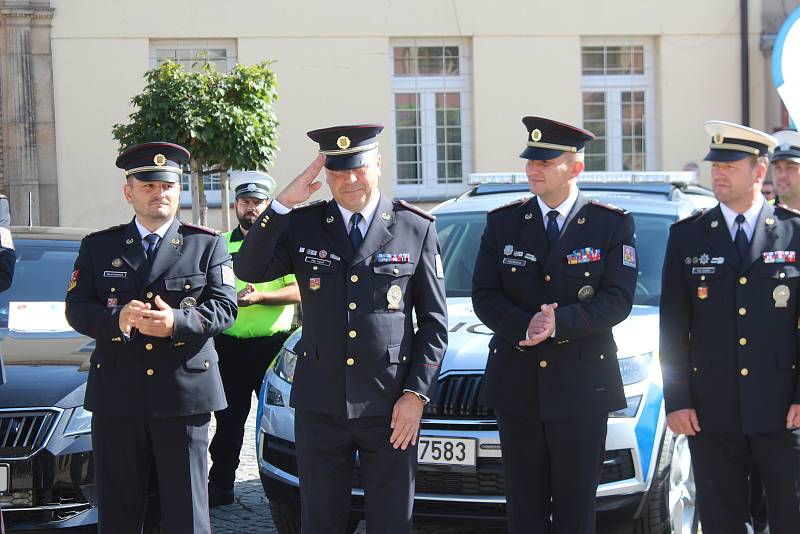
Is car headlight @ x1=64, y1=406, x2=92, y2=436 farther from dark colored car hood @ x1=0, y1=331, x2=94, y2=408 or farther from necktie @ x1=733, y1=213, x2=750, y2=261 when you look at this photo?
necktie @ x1=733, y1=213, x2=750, y2=261

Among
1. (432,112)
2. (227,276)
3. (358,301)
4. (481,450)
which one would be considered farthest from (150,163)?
(432,112)

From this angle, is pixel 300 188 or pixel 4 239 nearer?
pixel 300 188

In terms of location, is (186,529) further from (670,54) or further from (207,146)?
(670,54)

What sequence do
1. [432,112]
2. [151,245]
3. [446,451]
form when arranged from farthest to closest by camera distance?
[432,112], [446,451], [151,245]

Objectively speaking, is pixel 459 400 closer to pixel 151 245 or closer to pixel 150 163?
pixel 151 245

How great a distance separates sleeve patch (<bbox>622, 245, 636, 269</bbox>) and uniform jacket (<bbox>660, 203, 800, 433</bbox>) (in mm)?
141

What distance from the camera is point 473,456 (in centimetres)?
467

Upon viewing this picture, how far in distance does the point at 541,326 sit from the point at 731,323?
75 centimetres

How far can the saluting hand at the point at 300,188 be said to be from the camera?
151 inches

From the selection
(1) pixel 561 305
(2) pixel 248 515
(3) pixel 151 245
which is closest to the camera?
(1) pixel 561 305

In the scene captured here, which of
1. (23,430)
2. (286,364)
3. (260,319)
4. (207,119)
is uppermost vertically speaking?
(207,119)

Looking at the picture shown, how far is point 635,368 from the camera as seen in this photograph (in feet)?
15.7

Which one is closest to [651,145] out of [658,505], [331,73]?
[331,73]

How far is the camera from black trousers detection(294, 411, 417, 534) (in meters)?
3.89
